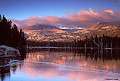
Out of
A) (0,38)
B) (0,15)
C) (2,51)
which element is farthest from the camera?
(0,15)

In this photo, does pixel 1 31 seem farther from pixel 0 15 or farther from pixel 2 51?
pixel 2 51

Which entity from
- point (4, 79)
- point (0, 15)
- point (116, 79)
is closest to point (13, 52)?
point (4, 79)

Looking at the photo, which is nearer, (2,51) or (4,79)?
(4,79)

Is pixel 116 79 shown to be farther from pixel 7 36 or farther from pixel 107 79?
pixel 7 36

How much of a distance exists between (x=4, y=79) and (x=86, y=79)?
594 cm

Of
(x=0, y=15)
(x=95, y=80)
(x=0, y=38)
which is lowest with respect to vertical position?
(x=95, y=80)

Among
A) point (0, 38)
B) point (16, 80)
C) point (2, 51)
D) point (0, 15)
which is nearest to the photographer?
point (16, 80)

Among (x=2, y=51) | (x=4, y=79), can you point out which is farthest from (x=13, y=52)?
(x=4, y=79)

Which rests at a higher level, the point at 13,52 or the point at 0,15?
the point at 0,15

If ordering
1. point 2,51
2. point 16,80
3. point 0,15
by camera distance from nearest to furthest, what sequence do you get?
point 16,80 < point 2,51 < point 0,15

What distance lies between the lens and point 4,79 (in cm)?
1409

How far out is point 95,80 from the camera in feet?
46.2

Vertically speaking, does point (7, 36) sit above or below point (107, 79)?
above

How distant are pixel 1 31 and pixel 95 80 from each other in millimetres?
73748
